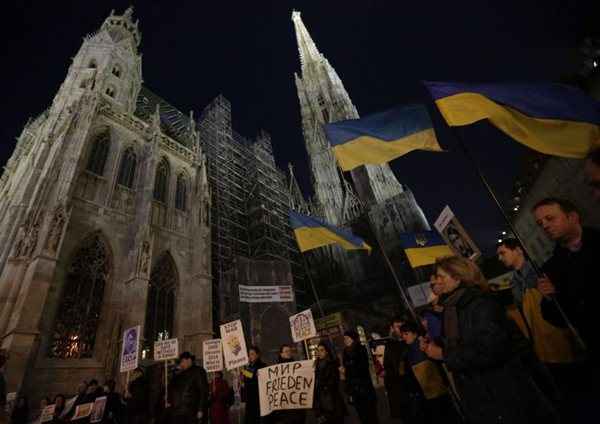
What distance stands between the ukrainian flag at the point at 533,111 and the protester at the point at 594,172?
1136 millimetres

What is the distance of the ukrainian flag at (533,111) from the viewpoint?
3.07m

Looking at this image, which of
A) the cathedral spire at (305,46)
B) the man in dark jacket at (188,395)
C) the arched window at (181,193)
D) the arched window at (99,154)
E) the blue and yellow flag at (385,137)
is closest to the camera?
the man in dark jacket at (188,395)

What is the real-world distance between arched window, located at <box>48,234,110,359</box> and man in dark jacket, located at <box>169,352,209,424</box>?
8.67 metres

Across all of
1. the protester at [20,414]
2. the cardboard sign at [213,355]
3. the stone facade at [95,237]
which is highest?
the stone facade at [95,237]

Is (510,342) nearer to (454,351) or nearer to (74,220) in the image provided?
(454,351)

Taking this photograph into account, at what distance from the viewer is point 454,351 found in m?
1.99

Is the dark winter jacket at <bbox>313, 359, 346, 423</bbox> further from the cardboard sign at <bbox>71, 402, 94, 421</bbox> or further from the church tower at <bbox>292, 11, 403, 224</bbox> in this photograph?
the church tower at <bbox>292, 11, 403, 224</bbox>

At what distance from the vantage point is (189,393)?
179 inches

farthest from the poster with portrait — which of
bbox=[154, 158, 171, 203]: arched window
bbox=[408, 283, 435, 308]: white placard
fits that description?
bbox=[154, 158, 171, 203]: arched window

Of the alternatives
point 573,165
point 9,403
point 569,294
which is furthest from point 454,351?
point 573,165

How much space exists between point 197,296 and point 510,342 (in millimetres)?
14727

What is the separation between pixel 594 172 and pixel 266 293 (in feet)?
37.8

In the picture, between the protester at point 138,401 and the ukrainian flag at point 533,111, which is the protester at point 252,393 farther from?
the ukrainian flag at point 533,111

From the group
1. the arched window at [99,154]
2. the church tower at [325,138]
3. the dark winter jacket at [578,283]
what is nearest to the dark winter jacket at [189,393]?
the dark winter jacket at [578,283]
